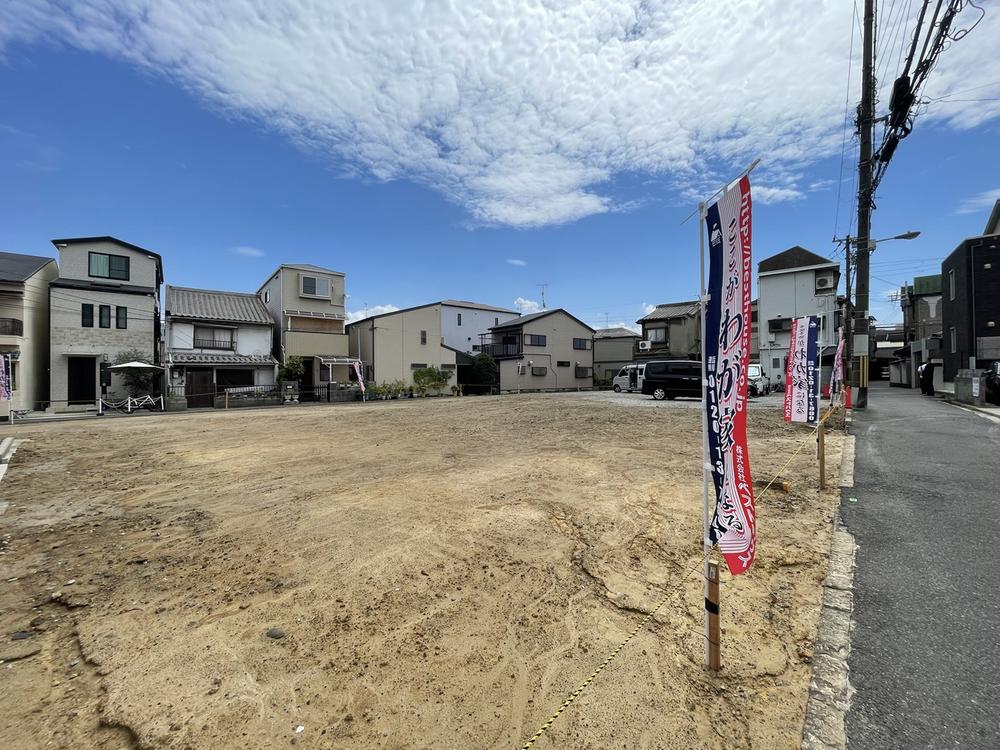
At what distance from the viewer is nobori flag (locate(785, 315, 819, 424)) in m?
9.34

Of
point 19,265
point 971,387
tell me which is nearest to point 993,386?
point 971,387

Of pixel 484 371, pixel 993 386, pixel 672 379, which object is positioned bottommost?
pixel 993 386

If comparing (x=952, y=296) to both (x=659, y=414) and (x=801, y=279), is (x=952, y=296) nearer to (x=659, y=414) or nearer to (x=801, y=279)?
(x=801, y=279)

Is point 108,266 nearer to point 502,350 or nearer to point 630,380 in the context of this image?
point 502,350

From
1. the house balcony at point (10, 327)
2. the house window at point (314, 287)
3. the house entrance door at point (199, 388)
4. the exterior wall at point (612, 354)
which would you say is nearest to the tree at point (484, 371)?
the exterior wall at point (612, 354)

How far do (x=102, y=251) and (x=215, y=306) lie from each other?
5.72m

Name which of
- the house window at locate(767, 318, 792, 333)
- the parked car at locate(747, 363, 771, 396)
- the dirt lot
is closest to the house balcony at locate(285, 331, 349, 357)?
the dirt lot

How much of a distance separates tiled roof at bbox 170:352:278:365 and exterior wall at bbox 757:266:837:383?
33.4 metres

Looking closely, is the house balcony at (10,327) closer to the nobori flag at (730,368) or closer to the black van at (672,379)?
the nobori flag at (730,368)

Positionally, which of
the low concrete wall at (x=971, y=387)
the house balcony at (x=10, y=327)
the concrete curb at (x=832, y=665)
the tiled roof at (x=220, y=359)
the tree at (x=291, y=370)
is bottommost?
the concrete curb at (x=832, y=665)

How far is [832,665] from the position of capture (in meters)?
2.44

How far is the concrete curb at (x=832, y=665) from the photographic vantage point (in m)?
1.99

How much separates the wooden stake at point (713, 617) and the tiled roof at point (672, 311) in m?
39.0

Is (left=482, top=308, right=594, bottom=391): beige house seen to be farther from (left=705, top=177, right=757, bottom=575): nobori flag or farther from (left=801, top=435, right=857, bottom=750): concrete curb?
(left=705, top=177, right=757, bottom=575): nobori flag
